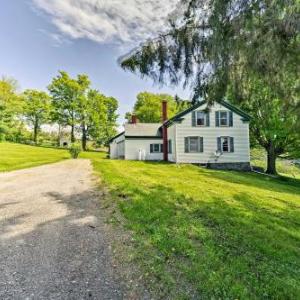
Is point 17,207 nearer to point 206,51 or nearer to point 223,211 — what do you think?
point 223,211

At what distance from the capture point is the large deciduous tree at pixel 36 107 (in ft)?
142

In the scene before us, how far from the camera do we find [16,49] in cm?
1453

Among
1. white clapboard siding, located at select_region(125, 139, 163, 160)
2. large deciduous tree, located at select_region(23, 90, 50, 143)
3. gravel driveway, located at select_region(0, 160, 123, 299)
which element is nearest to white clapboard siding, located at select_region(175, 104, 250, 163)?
white clapboard siding, located at select_region(125, 139, 163, 160)

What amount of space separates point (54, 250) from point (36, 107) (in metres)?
45.3

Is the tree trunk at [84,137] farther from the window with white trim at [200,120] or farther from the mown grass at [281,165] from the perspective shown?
the mown grass at [281,165]

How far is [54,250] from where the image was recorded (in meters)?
3.59

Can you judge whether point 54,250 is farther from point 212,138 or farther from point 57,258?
point 212,138

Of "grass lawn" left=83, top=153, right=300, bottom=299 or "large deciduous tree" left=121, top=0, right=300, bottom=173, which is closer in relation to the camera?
"grass lawn" left=83, top=153, right=300, bottom=299

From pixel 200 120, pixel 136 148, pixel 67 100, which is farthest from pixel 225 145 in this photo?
pixel 67 100

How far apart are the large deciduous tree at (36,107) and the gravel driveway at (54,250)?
40250 millimetres

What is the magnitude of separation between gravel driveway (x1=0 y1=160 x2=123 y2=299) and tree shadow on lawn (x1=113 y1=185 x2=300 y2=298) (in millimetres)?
621

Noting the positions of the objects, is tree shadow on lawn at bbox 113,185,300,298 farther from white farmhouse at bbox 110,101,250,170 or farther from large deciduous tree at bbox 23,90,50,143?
large deciduous tree at bbox 23,90,50,143

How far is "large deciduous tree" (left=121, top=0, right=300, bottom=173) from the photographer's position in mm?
3908

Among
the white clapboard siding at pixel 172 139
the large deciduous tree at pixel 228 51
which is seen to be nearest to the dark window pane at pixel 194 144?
the white clapboard siding at pixel 172 139
